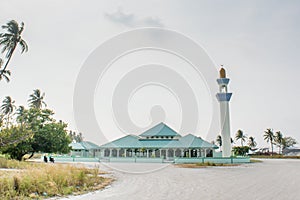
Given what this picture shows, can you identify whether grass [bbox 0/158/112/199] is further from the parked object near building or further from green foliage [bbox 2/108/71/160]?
the parked object near building

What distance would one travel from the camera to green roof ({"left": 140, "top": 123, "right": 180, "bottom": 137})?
43938 millimetres

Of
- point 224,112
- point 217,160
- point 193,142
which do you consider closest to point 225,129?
point 224,112

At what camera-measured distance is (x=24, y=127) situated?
10.6 metres

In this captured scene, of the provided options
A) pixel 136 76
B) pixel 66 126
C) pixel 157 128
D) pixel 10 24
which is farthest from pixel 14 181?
pixel 157 128

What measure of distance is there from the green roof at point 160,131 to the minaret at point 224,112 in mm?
10572

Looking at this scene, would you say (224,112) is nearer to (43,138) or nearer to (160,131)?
(160,131)

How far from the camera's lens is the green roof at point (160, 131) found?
4394 cm

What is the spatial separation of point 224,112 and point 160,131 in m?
13.0

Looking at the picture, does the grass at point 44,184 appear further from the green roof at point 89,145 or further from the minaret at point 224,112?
the green roof at point 89,145

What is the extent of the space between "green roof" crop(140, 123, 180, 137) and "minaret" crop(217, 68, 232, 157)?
34.7ft

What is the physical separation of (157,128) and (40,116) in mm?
21663

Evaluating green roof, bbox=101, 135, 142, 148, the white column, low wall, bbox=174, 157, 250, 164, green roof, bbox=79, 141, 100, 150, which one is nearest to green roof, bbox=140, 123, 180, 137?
green roof, bbox=101, 135, 142, 148

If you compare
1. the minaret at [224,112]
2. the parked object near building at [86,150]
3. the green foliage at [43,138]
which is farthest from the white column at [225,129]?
the parked object near building at [86,150]

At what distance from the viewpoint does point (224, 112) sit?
35.1 metres
